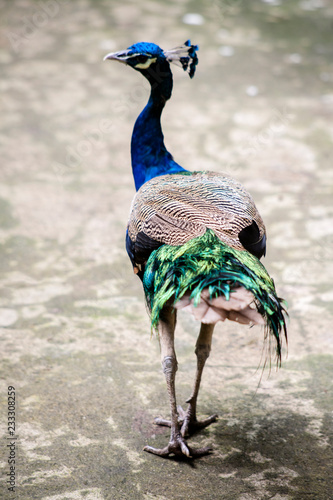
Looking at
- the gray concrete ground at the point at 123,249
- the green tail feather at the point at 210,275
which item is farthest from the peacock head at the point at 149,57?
the gray concrete ground at the point at 123,249

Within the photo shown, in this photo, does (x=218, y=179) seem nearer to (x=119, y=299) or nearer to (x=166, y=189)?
(x=166, y=189)

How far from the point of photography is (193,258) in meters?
2.52

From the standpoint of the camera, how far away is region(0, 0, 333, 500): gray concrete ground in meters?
2.78

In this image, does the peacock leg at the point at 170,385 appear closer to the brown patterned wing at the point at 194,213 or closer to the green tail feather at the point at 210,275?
the green tail feather at the point at 210,275

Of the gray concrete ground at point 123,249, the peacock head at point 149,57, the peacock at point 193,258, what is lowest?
the gray concrete ground at point 123,249

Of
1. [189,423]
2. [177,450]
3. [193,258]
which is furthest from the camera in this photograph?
[189,423]

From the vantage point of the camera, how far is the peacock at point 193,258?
2.34 meters

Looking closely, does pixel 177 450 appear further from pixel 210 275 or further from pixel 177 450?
pixel 210 275

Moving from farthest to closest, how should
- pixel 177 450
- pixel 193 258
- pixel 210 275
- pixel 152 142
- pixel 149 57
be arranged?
1. pixel 152 142
2. pixel 149 57
3. pixel 177 450
4. pixel 193 258
5. pixel 210 275

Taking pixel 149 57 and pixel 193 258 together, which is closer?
pixel 193 258

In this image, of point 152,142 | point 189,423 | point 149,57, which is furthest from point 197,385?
point 149,57

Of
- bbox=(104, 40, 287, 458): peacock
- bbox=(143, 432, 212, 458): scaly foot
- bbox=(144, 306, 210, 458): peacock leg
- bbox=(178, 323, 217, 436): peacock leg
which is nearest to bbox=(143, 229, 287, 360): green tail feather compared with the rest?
bbox=(104, 40, 287, 458): peacock

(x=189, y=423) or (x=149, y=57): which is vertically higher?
(x=149, y=57)

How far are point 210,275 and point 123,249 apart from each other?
2.69 meters
